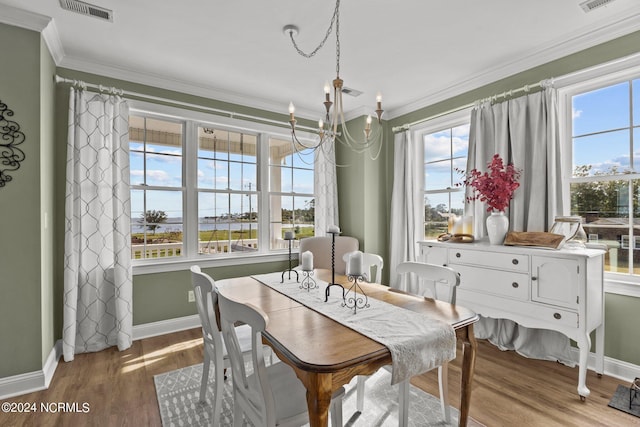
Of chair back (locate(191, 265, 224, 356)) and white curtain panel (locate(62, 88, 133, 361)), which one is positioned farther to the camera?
white curtain panel (locate(62, 88, 133, 361))

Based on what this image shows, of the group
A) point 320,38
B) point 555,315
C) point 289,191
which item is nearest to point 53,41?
point 320,38

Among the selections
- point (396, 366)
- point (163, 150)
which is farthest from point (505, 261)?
point (163, 150)

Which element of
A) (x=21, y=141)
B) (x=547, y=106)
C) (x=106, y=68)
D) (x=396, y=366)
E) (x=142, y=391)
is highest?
(x=106, y=68)

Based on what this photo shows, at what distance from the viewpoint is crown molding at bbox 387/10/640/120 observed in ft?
7.66

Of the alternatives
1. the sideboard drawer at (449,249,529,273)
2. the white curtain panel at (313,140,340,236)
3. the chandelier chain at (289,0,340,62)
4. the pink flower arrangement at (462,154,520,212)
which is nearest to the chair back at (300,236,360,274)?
the white curtain panel at (313,140,340,236)

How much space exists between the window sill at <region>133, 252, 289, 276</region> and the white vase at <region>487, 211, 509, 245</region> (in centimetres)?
242

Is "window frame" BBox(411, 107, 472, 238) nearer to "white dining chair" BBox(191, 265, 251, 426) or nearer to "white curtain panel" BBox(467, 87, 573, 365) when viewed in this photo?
"white curtain panel" BBox(467, 87, 573, 365)

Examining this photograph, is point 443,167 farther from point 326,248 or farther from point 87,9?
point 87,9

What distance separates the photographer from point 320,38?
2.59 m

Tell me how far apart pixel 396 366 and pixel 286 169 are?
133 inches

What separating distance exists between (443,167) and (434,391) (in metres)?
2.50

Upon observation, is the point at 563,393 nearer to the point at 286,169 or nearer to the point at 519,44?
the point at 519,44

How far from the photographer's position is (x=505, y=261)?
102 inches

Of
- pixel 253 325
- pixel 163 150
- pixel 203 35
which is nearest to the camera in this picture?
pixel 253 325
